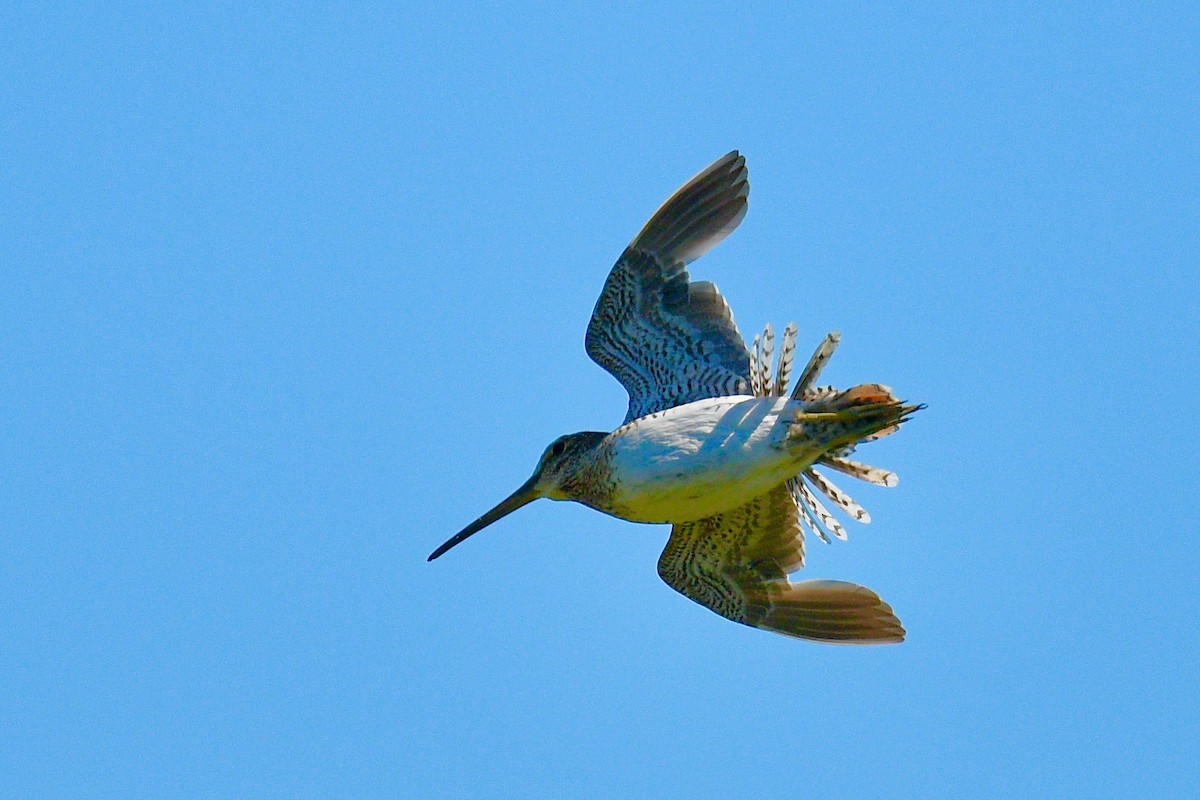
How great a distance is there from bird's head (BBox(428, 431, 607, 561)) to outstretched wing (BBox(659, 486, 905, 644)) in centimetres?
78

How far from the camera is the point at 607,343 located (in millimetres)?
10836

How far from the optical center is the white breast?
32.3 feet

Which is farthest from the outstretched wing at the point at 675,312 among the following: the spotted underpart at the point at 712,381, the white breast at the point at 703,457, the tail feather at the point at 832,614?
the tail feather at the point at 832,614

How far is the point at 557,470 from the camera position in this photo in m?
10.7

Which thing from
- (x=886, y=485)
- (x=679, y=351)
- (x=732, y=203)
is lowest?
(x=886, y=485)

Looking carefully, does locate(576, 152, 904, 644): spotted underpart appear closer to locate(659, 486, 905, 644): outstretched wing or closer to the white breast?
locate(659, 486, 905, 644): outstretched wing

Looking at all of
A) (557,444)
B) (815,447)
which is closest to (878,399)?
(815,447)

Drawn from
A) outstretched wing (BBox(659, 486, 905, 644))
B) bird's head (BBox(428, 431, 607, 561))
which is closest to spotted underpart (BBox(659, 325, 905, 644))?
outstretched wing (BBox(659, 486, 905, 644))

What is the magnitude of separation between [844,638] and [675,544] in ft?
4.05

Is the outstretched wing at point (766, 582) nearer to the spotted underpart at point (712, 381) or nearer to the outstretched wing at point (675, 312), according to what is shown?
the spotted underpart at point (712, 381)

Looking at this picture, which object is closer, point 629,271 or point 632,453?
point 632,453

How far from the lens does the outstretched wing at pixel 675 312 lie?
34.8 feet

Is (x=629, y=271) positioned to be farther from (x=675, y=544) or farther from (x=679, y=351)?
(x=675, y=544)

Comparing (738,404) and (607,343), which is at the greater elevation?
(607,343)
